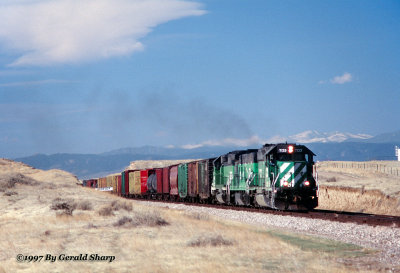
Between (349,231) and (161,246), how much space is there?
682cm

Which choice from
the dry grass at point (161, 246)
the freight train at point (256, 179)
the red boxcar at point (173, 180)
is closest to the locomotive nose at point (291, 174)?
the freight train at point (256, 179)

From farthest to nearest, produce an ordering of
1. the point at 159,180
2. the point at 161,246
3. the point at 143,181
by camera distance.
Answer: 1. the point at 143,181
2. the point at 159,180
3. the point at 161,246

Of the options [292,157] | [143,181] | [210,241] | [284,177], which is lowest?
[210,241]

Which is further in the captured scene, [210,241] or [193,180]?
[193,180]

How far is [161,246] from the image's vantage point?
16422 millimetres

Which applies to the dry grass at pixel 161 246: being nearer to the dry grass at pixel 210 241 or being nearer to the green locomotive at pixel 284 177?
the dry grass at pixel 210 241

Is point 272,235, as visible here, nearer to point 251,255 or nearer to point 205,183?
point 251,255

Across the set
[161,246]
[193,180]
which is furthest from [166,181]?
Result: [161,246]

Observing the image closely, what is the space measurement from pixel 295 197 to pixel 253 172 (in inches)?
126

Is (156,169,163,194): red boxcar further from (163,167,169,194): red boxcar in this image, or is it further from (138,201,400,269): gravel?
(138,201,400,269): gravel

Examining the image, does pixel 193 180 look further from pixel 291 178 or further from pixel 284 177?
pixel 291 178

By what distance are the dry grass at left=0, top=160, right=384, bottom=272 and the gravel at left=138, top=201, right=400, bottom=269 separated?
92 centimetres

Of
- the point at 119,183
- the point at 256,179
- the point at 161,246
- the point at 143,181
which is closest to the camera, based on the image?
the point at 161,246

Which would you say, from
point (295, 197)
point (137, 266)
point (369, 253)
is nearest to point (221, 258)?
point (137, 266)
